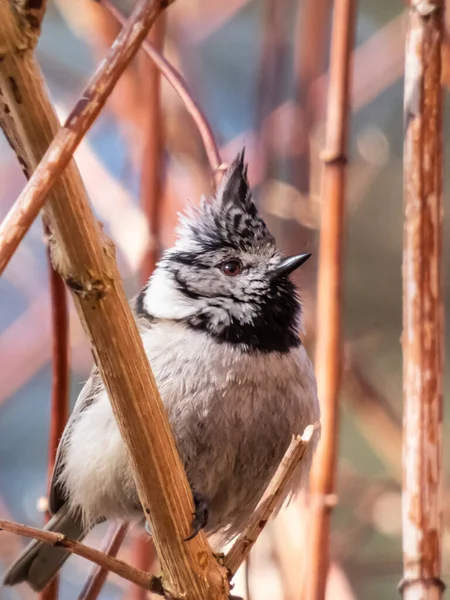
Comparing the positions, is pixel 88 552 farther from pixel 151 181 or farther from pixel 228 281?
pixel 151 181

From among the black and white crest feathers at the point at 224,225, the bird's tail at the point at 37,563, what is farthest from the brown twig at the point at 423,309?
the bird's tail at the point at 37,563

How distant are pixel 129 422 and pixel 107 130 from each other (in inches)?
64.1

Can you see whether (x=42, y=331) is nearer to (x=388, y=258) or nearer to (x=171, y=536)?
(x=388, y=258)

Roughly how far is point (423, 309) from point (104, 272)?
1.76 feet

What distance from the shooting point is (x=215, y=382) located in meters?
1.15

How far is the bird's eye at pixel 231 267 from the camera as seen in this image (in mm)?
1312

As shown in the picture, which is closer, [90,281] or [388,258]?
[90,281]

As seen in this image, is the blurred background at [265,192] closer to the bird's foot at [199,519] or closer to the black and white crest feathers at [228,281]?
the black and white crest feathers at [228,281]

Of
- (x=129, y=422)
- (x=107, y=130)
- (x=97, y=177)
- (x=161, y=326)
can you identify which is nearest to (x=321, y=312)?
(x=161, y=326)

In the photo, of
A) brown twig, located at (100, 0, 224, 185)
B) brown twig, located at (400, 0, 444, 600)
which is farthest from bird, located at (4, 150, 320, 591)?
brown twig, located at (400, 0, 444, 600)

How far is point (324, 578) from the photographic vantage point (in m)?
1.09

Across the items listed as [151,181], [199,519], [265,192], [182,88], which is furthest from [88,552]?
[265,192]

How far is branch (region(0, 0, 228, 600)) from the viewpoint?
0.55 m

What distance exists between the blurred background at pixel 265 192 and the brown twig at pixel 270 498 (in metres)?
0.89
